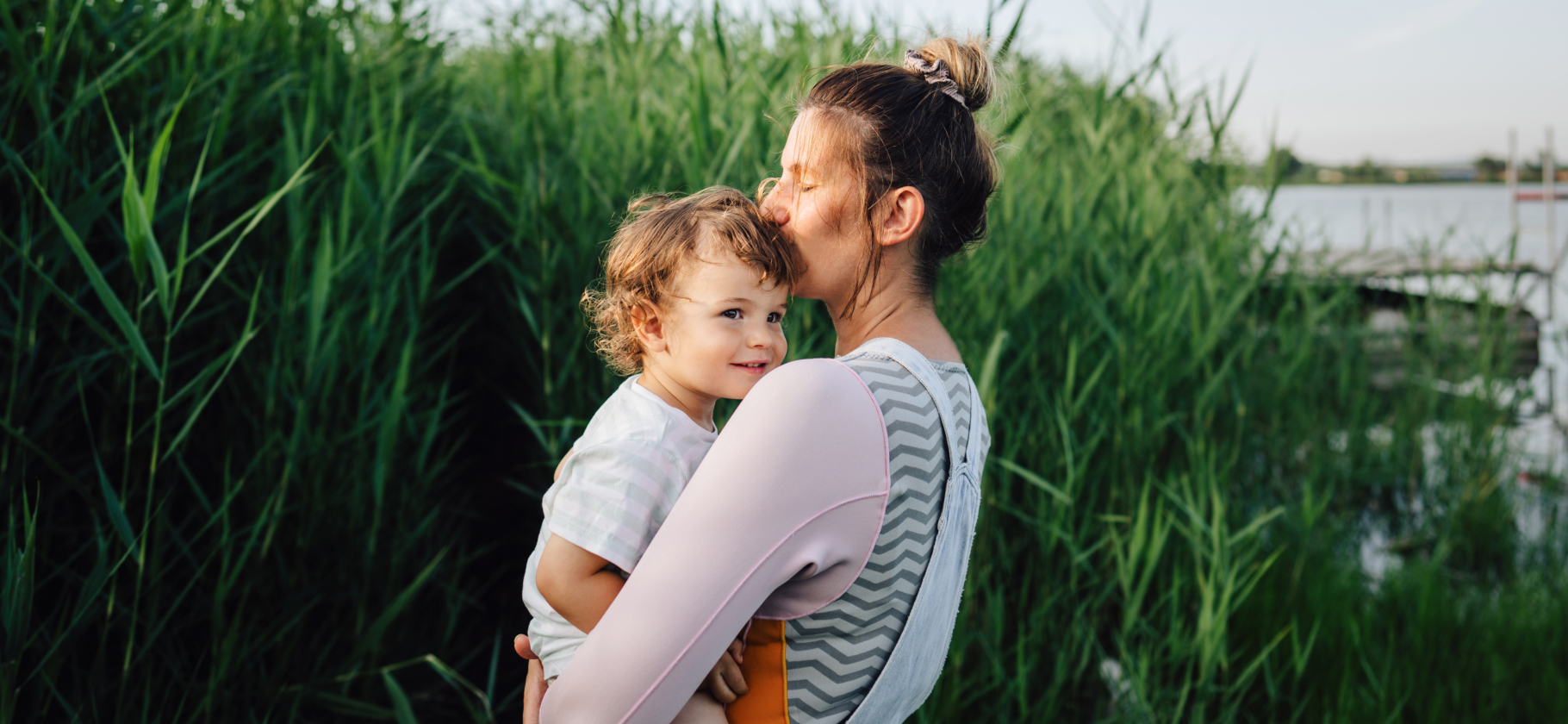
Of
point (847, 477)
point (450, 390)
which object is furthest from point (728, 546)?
point (450, 390)

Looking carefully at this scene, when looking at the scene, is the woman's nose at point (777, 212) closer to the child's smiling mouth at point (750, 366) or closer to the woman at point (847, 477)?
the woman at point (847, 477)

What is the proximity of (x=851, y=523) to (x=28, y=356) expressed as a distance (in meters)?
1.66

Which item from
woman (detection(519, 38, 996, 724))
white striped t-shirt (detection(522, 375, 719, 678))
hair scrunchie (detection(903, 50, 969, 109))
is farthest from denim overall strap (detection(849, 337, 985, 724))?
hair scrunchie (detection(903, 50, 969, 109))

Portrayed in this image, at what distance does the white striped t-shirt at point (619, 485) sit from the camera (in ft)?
3.17

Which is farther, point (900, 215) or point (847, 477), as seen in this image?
point (900, 215)

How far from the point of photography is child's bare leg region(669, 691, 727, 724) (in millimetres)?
941

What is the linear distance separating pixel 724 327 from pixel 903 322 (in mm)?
224

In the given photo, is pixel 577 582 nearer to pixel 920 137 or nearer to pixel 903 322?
pixel 903 322

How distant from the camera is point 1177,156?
3.32m

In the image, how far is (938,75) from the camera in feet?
3.70

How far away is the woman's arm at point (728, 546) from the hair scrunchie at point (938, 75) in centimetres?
46

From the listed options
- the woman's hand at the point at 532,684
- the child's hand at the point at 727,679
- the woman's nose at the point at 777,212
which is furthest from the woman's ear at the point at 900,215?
the woman's hand at the point at 532,684

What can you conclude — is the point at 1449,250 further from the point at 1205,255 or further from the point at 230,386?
the point at 230,386

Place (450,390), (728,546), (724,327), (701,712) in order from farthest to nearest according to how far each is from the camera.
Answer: (450,390) → (724,327) → (701,712) → (728,546)
